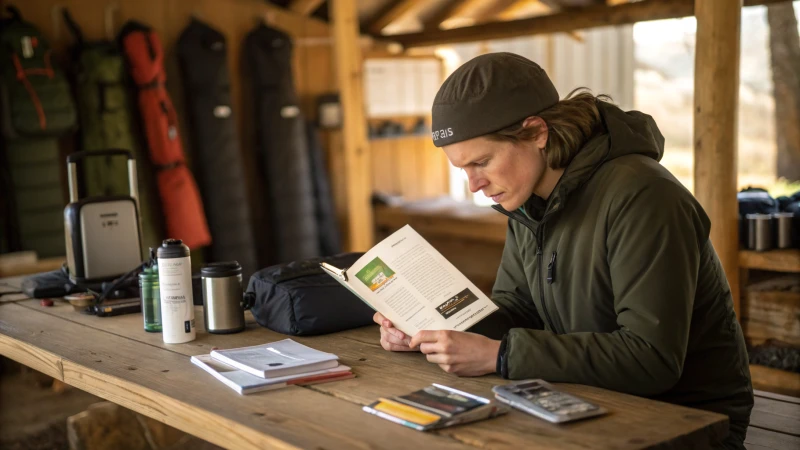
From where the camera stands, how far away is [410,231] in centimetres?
195

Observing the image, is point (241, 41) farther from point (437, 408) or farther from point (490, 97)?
point (437, 408)

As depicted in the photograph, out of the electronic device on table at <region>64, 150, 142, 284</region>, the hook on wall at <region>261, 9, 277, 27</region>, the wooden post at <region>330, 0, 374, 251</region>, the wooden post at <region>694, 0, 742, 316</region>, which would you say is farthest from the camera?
the hook on wall at <region>261, 9, 277, 27</region>

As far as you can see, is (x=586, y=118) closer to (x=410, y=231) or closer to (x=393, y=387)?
(x=410, y=231)

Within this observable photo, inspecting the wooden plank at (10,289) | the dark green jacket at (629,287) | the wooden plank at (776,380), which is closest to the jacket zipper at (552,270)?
the dark green jacket at (629,287)

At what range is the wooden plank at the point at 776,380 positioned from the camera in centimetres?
366

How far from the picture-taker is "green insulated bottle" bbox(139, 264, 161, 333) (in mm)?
2248

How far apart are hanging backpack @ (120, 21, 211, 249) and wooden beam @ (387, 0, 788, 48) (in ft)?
7.98

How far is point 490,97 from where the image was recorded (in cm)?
176

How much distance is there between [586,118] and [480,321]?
0.52 m

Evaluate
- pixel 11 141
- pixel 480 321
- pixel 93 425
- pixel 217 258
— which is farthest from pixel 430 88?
pixel 480 321

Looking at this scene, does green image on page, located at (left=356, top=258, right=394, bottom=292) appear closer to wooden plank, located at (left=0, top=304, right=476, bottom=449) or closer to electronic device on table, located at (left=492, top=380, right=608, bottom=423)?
wooden plank, located at (left=0, top=304, right=476, bottom=449)

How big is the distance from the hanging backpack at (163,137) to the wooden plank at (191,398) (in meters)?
3.11

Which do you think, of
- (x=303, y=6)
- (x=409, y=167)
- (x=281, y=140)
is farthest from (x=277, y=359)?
(x=409, y=167)

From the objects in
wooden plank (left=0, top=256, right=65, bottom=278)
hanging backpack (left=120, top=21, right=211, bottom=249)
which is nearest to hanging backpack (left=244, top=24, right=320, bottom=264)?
hanging backpack (left=120, top=21, right=211, bottom=249)
